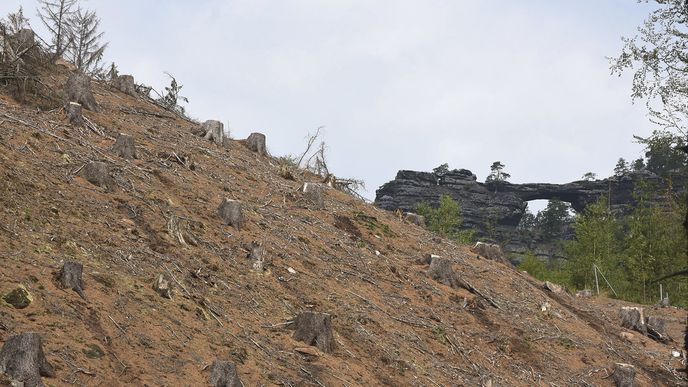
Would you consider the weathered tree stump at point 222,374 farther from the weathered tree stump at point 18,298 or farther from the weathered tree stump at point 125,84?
the weathered tree stump at point 125,84

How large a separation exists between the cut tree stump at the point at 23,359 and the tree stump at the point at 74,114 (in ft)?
24.2

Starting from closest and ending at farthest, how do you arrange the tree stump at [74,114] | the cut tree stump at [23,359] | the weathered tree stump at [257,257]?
the cut tree stump at [23,359] → the weathered tree stump at [257,257] → the tree stump at [74,114]

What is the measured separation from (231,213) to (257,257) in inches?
47.6

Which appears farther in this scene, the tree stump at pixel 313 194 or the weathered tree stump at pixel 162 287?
the tree stump at pixel 313 194

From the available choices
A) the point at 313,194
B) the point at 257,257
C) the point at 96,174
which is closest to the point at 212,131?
the point at 313,194

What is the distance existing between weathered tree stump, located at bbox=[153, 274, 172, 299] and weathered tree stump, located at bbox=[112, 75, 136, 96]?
380 inches

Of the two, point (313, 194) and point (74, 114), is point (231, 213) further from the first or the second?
point (74, 114)

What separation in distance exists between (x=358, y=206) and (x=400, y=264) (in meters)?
2.79

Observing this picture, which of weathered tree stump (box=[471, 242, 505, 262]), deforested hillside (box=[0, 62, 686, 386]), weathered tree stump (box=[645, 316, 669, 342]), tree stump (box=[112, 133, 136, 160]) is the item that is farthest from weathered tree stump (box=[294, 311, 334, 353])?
weathered tree stump (box=[645, 316, 669, 342])

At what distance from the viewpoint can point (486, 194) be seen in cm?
12712

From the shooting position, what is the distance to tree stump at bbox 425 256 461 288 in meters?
13.4

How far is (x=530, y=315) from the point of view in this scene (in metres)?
13.7

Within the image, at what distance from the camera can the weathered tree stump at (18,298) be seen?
6.93 metres

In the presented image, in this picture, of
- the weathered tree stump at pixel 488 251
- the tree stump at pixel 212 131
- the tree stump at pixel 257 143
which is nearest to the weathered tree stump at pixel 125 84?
the tree stump at pixel 212 131
